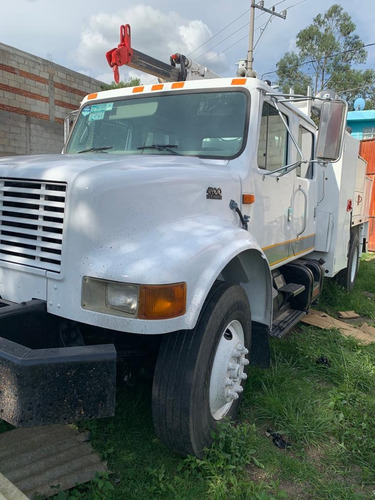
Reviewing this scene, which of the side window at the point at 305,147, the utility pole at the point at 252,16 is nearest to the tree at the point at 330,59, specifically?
the utility pole at the point at 252,16

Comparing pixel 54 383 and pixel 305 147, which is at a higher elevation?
pixel 305 147

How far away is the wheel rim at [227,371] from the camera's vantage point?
243 cm

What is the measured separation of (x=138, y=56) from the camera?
160 inches

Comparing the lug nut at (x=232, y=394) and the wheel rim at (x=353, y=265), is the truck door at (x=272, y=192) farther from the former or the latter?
the wheel rim at (x=353, y=265)

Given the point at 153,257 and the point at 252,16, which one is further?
the point at 252,16

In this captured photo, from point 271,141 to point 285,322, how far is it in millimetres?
1597

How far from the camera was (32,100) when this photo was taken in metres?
10.7

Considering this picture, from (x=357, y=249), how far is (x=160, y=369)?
230 inches

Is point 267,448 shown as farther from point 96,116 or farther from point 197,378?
point 96,116

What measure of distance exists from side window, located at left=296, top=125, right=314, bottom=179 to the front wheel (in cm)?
232

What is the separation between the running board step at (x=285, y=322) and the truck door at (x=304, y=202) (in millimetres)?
592

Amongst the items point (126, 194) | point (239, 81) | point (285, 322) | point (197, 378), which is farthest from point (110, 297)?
point (285, 322)

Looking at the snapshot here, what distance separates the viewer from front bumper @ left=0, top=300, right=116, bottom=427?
1.64 metres

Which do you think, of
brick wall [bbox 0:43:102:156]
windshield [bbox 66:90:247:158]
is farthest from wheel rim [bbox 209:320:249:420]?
brick wall [bbox 0:43:102:156]
